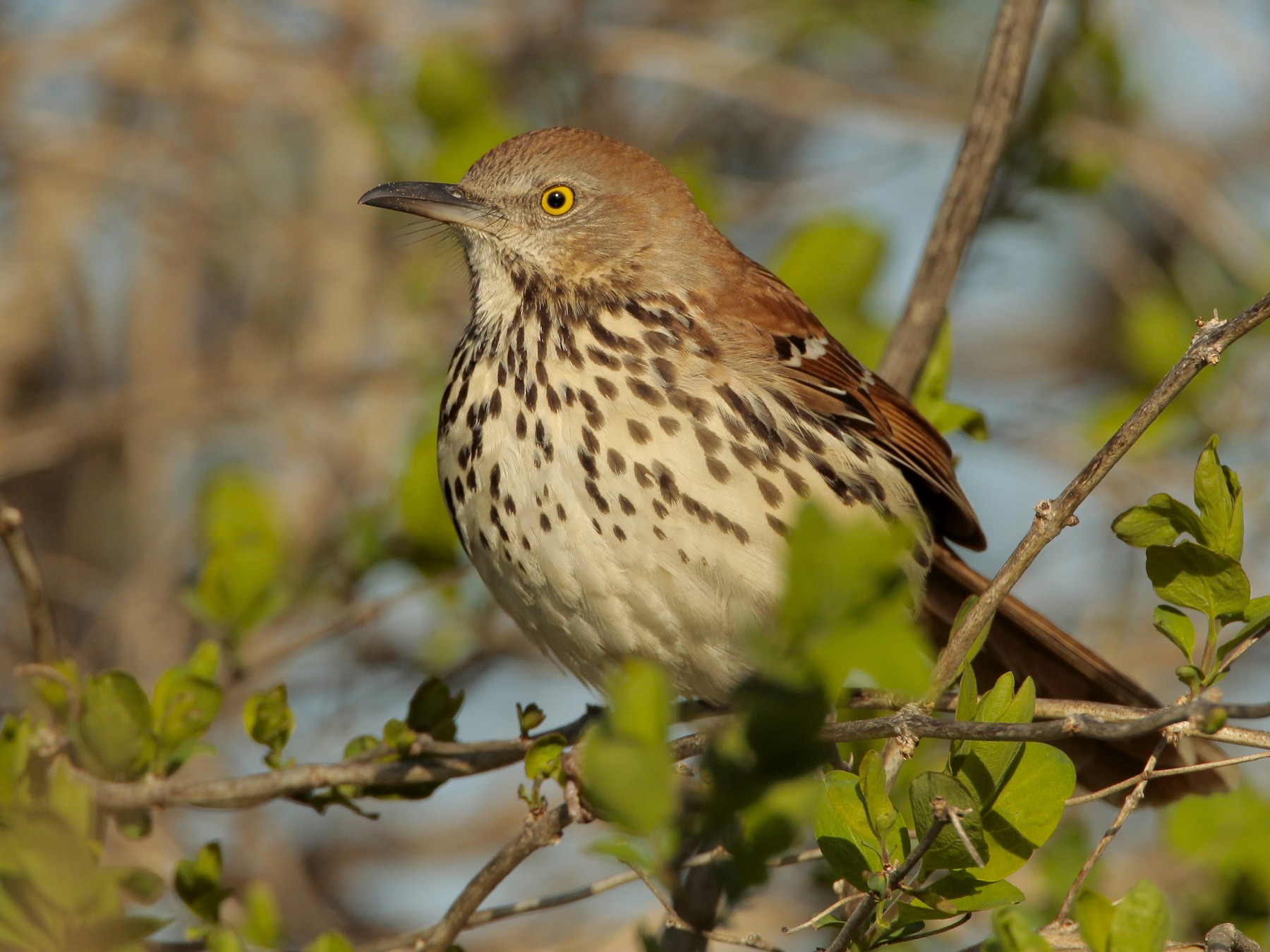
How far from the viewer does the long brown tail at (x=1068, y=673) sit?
3336 mm

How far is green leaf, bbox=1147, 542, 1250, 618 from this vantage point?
2201mm

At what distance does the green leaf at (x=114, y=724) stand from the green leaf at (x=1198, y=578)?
186 cm

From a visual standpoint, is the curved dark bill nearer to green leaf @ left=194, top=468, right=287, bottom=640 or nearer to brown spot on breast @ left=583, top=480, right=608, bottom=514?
green leaf @ left=194, top=468, right=287, bottom=640

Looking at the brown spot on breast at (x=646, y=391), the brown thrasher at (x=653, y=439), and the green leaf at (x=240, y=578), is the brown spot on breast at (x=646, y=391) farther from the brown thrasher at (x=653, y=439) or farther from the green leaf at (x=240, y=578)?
the green leaf at (x=240, y=578)

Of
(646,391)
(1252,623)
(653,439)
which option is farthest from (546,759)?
(1252,623)

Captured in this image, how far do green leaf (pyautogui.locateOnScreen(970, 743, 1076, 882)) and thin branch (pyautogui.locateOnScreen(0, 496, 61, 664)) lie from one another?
1.86 m

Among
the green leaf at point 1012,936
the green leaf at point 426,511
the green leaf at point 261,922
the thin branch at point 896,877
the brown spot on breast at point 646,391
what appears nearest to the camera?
the green leaf at point 1012,936

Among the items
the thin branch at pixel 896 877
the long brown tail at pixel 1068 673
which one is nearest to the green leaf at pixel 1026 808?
the thin branch at pixel 896 877

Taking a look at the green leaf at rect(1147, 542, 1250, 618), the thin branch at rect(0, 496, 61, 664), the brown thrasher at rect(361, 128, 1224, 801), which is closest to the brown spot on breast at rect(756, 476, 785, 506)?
the brown thrasher at rect(361, 128, 1224, 801)

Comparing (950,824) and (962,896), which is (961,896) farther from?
(950,824)

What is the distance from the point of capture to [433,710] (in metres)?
2.91

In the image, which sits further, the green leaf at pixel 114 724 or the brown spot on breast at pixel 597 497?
the brown spot on breast at pixel 597 497

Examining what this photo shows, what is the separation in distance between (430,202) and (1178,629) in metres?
2.08

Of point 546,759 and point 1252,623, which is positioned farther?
point 546,759
